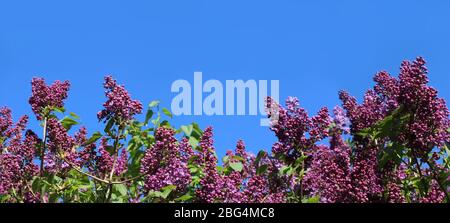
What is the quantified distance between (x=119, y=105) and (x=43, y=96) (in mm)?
1681

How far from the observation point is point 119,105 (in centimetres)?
→ 714

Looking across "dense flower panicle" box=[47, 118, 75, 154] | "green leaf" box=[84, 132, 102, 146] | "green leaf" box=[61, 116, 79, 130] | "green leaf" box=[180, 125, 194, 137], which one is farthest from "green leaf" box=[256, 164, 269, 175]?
"green leaf" box=[61, 116, 79, 130]

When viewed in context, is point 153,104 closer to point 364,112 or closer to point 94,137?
point 94,137

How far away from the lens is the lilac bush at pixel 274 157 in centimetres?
567

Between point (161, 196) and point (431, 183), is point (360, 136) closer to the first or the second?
point (431, 183)

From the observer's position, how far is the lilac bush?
5668 mm

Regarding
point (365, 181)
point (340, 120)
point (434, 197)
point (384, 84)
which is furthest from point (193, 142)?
point (434, 197)

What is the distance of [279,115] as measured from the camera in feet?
21.1

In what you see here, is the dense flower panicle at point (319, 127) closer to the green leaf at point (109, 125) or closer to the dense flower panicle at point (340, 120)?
the dense flower panicle at point (340, 120)

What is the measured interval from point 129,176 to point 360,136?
2.34 metres

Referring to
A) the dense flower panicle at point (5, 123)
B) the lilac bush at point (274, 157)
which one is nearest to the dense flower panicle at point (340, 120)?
the lilac bush at point (274, 157)

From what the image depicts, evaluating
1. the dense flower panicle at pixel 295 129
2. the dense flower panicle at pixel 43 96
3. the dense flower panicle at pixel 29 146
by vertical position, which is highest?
the dense flower panicle at pixel 43 96

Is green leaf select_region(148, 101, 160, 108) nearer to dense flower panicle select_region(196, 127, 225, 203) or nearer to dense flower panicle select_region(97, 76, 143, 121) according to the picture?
dense flower panicle select_region(97, 76, 143, 121)
